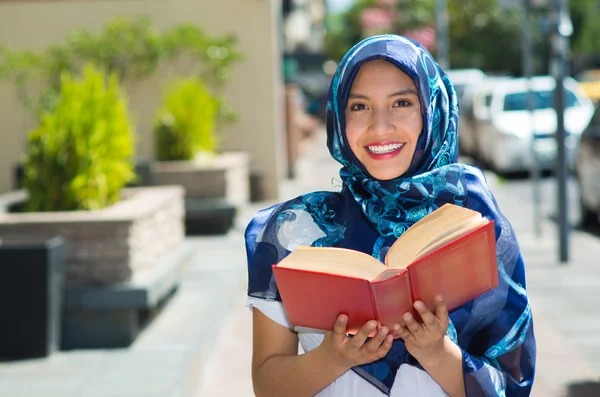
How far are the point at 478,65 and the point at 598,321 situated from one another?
53.2 m

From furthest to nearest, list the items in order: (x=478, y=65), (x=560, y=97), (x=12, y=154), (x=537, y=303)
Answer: (x=478, y=65) < (x=12, y=154) < (x=560, y=97) < (x=537, y=303)

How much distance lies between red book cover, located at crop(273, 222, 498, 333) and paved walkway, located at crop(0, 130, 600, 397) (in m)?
3.30

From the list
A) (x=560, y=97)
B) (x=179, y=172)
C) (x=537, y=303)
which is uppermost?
(x=560, y=97)

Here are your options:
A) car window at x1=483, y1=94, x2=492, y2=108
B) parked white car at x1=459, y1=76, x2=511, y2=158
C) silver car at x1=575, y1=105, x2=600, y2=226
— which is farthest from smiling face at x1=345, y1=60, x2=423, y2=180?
car window at x1=483, y1=94, x2=492, y2=108

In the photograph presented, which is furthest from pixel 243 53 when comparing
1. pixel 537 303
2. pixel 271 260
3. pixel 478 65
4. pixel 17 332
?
pixel 478 65

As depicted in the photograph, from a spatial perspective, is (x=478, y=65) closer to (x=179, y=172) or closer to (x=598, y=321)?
(x=179, y=172)

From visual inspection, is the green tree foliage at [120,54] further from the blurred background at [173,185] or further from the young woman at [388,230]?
the young woman at [388,230]

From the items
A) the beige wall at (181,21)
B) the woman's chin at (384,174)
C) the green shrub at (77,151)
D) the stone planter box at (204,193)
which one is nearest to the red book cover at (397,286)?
the woman's chin at (384,174)

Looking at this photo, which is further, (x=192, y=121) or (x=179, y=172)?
(x=192, y=121)

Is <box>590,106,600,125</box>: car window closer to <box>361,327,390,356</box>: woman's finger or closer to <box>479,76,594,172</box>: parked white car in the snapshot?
<box>479,76,594,172</box>: parked white car

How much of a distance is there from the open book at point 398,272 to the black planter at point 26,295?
13.6ft

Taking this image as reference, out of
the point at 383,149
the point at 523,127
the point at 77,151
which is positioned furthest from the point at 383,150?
the point at 523,127

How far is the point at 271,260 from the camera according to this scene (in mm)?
2402

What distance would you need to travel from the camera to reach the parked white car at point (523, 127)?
17516 millimetres
